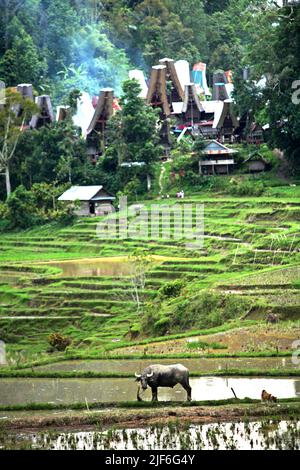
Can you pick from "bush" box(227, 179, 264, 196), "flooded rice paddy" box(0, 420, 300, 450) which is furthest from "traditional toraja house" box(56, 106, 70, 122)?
"flooded rice paddy" box(0, 420, 300, 450)

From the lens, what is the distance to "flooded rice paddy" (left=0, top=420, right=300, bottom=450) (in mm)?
18766

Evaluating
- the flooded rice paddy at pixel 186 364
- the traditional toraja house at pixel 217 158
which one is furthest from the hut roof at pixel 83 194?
the flooded rice paddy at pixel 186 364

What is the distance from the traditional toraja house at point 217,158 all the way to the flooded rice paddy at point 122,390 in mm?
25077

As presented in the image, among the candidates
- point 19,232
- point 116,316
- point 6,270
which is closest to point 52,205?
point 19,232

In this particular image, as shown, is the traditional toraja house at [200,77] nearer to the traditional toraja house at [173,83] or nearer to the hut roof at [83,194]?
the traditional toraja house at [173,83]

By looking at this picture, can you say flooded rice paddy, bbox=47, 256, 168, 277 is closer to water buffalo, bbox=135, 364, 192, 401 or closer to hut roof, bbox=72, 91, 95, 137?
hut roof, bbox=72, 91, 95, 137

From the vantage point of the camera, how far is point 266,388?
2284 centimetres

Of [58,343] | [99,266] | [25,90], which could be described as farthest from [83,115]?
[58,343]

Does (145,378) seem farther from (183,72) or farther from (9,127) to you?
(183,72)

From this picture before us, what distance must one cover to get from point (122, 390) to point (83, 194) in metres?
25.5

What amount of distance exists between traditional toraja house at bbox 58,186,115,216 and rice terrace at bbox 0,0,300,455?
3.0 inches

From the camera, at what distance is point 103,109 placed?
53844mm
